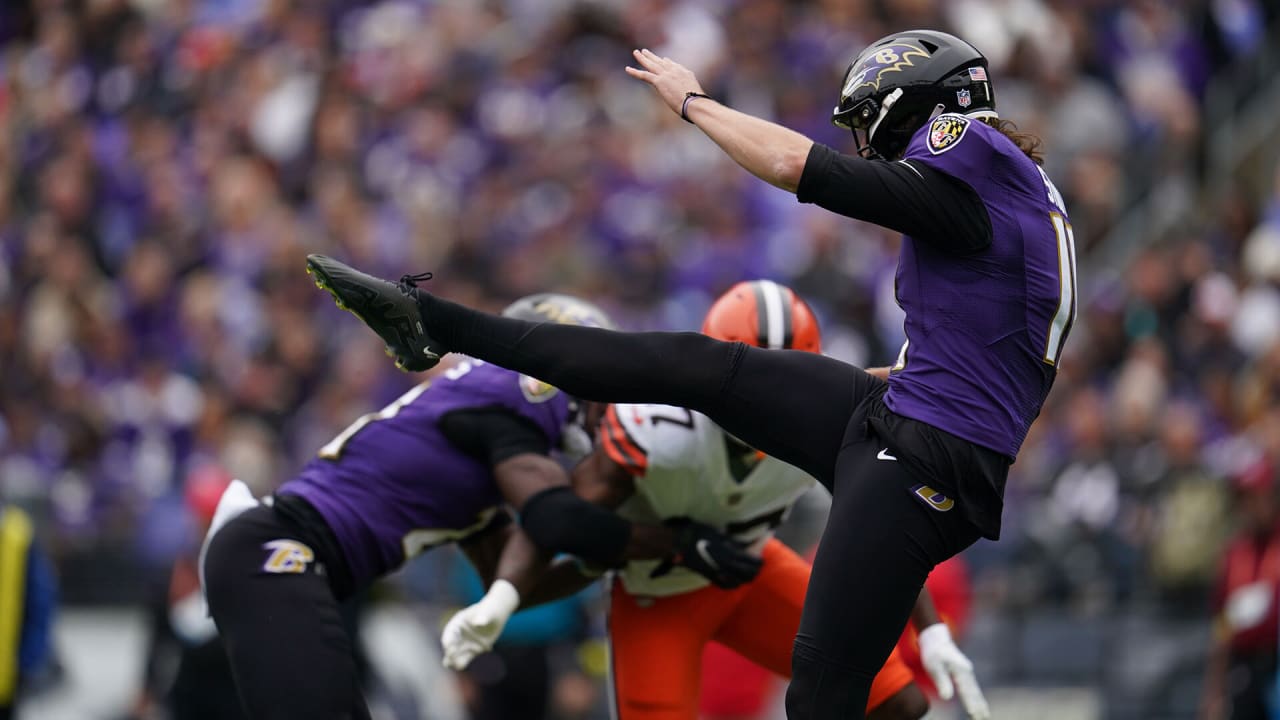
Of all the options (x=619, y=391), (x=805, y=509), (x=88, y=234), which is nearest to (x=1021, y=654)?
(x=805, y=509)

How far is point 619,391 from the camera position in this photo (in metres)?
4.90

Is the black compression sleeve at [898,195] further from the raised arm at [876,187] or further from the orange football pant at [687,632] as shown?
the orange football pant at [687,632]

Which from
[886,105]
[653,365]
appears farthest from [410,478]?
[886,105]

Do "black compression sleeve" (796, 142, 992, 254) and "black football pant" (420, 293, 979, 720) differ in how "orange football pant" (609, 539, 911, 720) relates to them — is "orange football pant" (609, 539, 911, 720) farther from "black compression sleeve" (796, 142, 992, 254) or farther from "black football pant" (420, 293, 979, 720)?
"black compression sleeve" (796, 142, 992, 254)

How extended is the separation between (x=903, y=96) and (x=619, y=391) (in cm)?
111

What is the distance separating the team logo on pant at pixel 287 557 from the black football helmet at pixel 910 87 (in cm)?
210

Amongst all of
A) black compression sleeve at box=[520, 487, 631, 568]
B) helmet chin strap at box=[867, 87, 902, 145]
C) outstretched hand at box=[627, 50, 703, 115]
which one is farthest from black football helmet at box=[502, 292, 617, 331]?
helmet chin strap at box=[867, 87, 902, 145]

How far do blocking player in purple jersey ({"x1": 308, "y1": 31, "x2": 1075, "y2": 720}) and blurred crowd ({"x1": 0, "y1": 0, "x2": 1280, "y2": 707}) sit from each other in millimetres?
4724

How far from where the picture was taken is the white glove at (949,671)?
5496mm

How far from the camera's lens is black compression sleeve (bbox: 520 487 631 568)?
18.0 feet

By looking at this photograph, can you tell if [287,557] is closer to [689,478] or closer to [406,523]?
[406,523]

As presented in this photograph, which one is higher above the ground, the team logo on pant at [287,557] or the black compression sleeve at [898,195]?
the black compression sleeve at [898,195]

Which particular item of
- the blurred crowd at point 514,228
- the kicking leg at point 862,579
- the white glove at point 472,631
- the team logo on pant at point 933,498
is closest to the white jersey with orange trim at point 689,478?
the white glove at point 472,631

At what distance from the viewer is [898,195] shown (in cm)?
457
